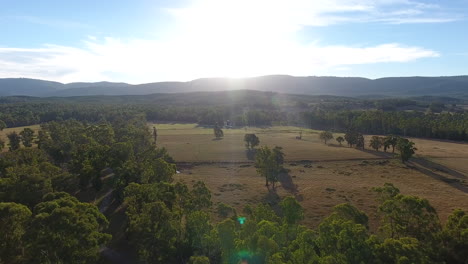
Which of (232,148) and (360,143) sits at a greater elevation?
(360,143)

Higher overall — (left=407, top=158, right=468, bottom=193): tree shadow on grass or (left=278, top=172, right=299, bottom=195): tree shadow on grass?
(left=278, top=172, right=299, bottom=195): tree shadow on grass

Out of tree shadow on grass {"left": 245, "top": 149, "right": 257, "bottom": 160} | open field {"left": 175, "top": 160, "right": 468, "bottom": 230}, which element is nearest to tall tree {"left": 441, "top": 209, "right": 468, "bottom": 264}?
open field {"left": 175, "top": 160, "right": 468, "bottom": 230}

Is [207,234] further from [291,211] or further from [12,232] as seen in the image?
[12,232]

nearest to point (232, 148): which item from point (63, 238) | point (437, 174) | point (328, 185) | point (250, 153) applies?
point (250, 153)

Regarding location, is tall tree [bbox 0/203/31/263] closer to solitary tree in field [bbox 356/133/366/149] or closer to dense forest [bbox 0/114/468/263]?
dense forest [bbox 0/114/468/263]

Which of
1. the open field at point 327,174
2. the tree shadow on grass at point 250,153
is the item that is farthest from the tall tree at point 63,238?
the tree shadow on grass at point 250,153

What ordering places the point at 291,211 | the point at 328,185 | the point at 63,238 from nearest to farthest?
the point at 63,238, the point at 291,211, the point at 328,185

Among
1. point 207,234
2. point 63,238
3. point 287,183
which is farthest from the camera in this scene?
point 287,183

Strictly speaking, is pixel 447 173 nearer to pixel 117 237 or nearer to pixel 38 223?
pixel 117 237
